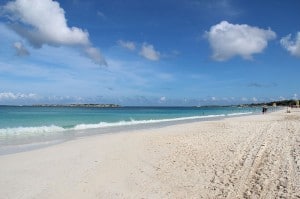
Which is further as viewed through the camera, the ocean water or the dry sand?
the ocean water

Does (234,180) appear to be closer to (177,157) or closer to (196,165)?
(196,165)

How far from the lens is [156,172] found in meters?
9.02

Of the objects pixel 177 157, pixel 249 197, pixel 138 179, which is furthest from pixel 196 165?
pixel 249 197

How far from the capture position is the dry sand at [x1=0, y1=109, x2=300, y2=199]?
23.8ft

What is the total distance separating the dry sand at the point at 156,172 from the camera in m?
7.26

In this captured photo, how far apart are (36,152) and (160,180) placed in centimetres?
614

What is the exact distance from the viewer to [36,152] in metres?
12.4

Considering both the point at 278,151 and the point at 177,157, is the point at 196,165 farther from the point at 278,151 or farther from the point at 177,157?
the point at 278,151

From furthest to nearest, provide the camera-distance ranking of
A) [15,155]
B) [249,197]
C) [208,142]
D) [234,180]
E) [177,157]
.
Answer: [208,142]
[15,155]
[177,157]
[234,180]
[249,197]

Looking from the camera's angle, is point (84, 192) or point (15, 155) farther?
point (15, 155)

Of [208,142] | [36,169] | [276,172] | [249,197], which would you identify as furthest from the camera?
[208,142]

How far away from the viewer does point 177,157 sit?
1098 cm

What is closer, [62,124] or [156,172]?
[156,172]

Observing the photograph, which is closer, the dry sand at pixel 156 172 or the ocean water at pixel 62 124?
the dry sand at pixel 156 172
